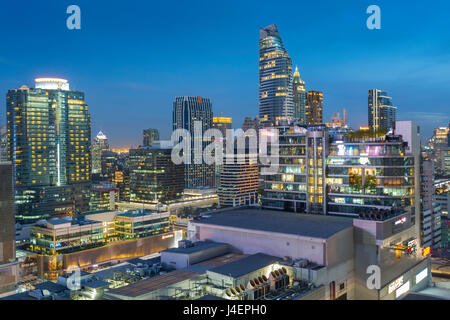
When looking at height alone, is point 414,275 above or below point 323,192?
below

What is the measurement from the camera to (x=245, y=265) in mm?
29078

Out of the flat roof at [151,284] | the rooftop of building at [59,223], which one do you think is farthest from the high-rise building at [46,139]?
the flat roof at [151,284]

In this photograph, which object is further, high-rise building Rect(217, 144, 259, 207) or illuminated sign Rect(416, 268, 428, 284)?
high-rise building Rect(217, 144, 259, 207)

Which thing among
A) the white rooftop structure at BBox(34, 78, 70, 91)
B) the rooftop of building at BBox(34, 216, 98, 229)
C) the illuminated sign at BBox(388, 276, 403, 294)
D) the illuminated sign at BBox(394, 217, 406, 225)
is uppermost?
the white rooftop structure at BBox(34, 78, 70, 91)

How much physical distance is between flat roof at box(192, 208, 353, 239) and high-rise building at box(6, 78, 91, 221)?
316 ft

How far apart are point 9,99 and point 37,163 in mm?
22885

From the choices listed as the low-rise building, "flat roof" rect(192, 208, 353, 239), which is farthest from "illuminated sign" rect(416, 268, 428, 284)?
"flat roof" rect(192, 208, 353, 239)

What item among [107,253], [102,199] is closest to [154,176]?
[102,199]

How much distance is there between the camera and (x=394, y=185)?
1841 inches

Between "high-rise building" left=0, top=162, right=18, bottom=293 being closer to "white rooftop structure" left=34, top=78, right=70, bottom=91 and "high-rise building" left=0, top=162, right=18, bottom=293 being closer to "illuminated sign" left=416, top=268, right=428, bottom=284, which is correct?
"illuminated sign" left=416, top=268, right=428, bottom=284

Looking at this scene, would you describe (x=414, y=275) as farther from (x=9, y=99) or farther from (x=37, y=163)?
(x=9, y=99)

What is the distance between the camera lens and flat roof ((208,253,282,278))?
26750 millimetres

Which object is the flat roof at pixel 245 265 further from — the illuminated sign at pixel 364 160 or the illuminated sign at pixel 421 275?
the illuminated sign at pixel 421 275
